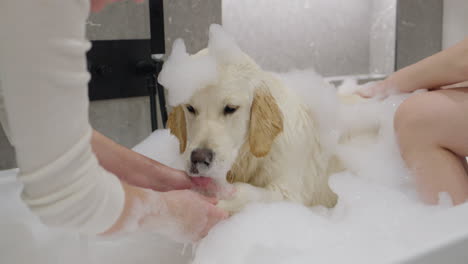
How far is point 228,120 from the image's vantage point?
0.90 meters

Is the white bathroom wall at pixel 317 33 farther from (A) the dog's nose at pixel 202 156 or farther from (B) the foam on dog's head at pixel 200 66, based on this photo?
(A) the dog's nose at pixel 202 156

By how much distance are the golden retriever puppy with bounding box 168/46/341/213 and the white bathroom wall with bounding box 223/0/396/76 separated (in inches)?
36.9

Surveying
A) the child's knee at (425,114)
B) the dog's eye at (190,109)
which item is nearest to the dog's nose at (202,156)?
the dog's eye at (190,109)

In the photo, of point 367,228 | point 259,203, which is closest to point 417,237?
point 367,228

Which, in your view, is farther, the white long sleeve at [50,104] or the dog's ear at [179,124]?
the dog's ear at [179,124]

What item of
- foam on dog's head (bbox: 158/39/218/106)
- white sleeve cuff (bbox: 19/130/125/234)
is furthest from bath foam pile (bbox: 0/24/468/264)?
white sleeve cuff (bbox: 19/130/125/234)

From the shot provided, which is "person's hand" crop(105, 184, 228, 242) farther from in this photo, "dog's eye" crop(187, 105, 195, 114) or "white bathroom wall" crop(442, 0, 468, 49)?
"white bathroom wall" crop(442, 0, 468, 49)

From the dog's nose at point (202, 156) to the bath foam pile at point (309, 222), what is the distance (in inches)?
4.5

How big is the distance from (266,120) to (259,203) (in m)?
0.16

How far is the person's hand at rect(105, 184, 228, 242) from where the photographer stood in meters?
0.64

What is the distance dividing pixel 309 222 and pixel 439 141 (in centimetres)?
30

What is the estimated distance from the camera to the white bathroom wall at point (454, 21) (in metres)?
2.10

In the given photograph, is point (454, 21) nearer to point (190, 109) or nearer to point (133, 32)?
point (133, 32)

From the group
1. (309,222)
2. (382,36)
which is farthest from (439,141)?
(382,36)
